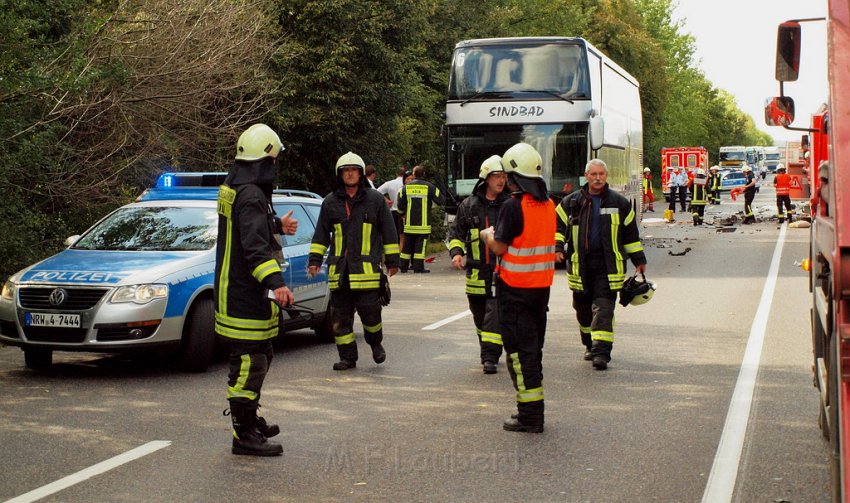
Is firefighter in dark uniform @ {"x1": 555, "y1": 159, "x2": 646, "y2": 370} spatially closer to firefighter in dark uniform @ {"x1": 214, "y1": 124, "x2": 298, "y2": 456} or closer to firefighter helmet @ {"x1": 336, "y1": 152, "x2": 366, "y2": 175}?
firefighter helmet @ {"x1": 336, "y1": 152, "x2": 366, "y2": 175}

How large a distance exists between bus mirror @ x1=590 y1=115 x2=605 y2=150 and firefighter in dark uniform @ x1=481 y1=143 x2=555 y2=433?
12952 millimetres

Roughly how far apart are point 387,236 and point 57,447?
394cm

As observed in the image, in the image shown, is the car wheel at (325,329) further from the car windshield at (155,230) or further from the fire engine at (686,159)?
the fire engine at (686,159)

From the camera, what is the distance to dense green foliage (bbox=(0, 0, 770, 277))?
14.3 metres

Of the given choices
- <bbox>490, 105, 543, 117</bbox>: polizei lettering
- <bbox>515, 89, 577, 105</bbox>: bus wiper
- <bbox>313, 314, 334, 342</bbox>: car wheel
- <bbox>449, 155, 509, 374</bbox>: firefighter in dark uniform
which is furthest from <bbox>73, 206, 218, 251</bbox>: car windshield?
<bbox>515, 89, 577, 105</bbox>: bus wiper

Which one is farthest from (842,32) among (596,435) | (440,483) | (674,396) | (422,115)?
(422,115)

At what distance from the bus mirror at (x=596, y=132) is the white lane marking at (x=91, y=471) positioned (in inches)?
562

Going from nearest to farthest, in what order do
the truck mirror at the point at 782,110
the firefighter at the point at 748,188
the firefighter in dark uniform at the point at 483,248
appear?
the truck mirror at the point at 782,110, the firefighter in dark uniform at the point at 483,248, the firefighter at the point at 748,188

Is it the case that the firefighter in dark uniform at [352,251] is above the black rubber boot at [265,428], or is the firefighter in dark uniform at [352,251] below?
above

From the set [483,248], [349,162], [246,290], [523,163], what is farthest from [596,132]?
[246,290]

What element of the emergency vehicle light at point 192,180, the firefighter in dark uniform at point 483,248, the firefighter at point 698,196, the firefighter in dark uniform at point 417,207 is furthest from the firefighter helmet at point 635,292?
the firefighter at point 698,196

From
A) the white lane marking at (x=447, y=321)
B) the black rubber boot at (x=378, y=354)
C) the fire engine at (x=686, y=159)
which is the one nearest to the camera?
the black rubber boot at (x=378, y=354)

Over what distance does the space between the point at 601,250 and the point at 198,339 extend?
3446mm

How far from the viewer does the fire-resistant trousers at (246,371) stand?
686cm
